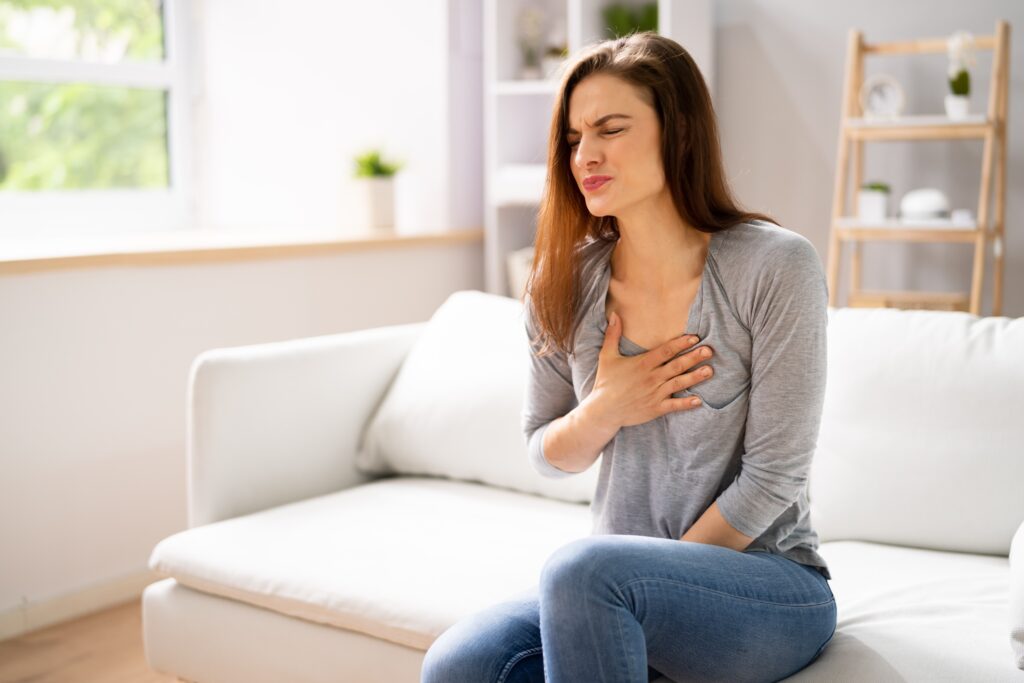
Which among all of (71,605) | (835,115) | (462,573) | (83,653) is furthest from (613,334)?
(835,115)

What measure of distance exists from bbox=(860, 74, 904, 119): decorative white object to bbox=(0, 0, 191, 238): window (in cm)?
216

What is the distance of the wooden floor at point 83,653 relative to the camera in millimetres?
2383

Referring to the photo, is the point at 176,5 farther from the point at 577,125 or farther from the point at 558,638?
the point at 558,638

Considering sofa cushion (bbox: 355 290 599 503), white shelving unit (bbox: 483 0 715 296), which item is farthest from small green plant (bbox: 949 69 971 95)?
sofa cushion (bbox: 355 290 599 503)

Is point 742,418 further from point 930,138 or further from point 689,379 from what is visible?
point 930,138

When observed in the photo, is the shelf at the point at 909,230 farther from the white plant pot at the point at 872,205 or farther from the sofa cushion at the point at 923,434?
the sofa cushion at the point at 923,434

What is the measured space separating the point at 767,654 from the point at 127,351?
1931mm

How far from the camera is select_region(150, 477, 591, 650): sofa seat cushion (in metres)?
1.75

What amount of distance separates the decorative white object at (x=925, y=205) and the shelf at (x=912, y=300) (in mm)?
216

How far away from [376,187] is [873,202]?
56.0 inches

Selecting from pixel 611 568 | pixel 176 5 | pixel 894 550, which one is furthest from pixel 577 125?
pixel 176 5

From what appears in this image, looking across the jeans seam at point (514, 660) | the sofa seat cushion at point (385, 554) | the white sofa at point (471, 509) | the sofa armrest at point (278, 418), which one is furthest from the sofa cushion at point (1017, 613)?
the sofa armrest at point (278, 418)

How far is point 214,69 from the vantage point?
393 centimetres

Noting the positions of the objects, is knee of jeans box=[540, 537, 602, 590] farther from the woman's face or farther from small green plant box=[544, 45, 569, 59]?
small green plant box=[544, 45, 569, 59]
